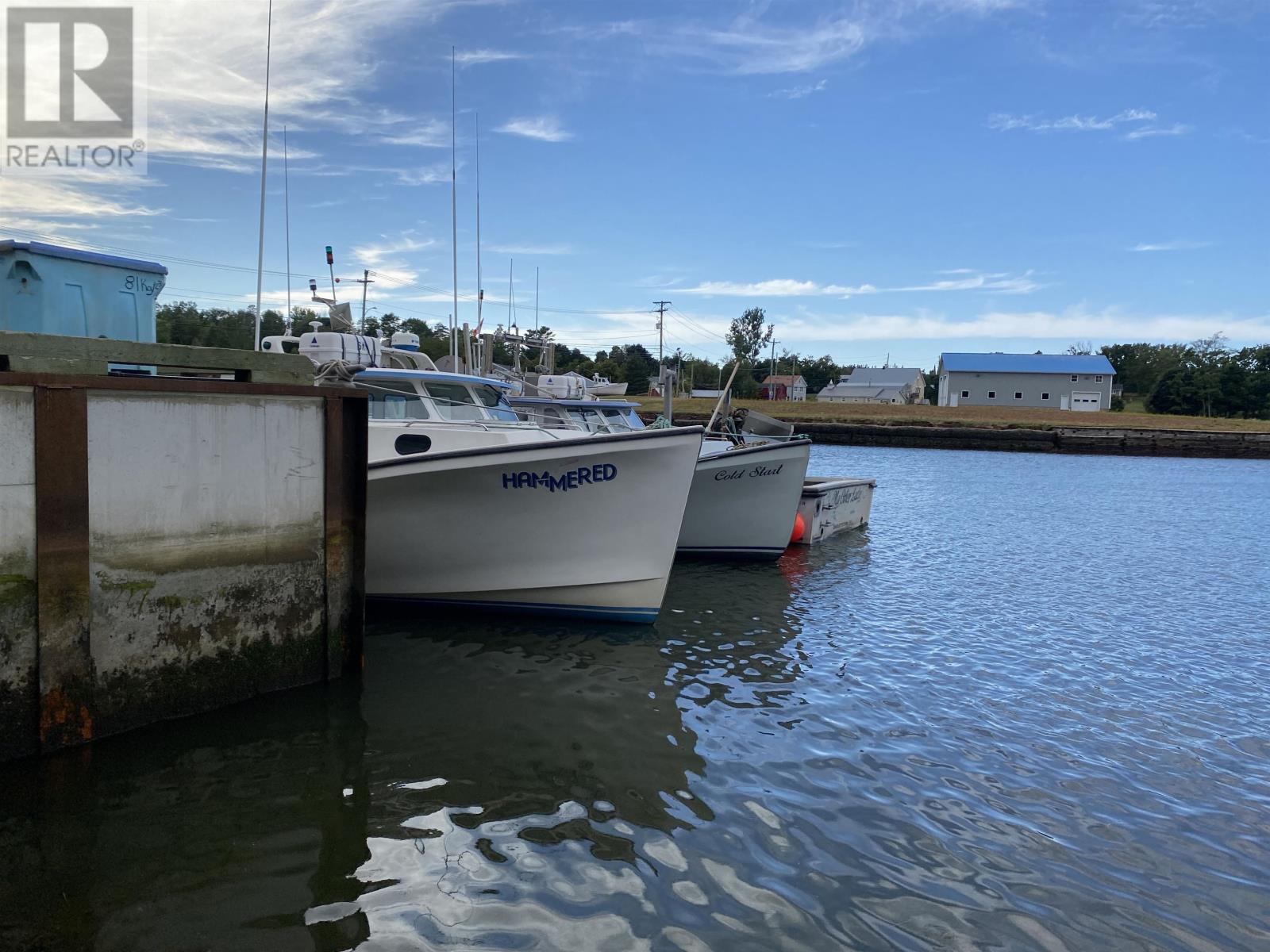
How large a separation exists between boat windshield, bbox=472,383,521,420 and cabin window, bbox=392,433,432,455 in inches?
41.6

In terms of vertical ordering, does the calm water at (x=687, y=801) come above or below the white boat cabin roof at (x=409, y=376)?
below

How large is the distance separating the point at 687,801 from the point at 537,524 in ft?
15.2

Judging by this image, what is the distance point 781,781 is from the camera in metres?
6.13

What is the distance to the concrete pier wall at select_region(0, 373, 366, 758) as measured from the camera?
5.60m

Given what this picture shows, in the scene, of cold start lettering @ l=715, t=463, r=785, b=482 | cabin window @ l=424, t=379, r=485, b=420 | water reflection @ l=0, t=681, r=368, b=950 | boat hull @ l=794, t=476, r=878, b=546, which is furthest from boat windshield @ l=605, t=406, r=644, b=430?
water reflection @ l=0, t=681, r=368, b=950

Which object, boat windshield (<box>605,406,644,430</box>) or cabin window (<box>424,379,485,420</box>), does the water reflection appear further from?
boat windshield (<box>605,406,644,430</box>)

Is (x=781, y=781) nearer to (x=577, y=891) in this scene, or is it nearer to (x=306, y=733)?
(x=577, y=891)

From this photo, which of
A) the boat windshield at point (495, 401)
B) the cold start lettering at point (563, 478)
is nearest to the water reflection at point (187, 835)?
the cold start lettering at point (563, 478)

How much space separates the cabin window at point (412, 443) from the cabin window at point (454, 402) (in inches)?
19.1

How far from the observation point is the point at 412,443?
34.3 feet

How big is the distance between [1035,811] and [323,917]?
449 centimetres

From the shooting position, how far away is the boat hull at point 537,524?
9.55 metres

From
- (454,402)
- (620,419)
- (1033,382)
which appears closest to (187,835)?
(454,402)

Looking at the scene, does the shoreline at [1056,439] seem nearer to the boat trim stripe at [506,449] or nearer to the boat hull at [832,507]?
the boat hull at [832,507]
